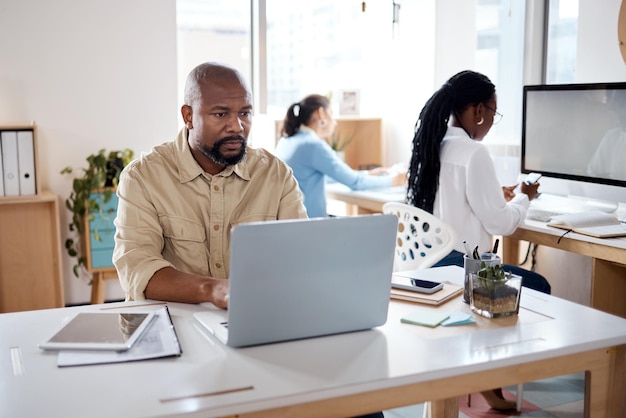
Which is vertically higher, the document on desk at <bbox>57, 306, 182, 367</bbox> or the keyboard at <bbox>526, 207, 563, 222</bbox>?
A: the keyboard at <bbox>526, 207, 563, 222</bbox>

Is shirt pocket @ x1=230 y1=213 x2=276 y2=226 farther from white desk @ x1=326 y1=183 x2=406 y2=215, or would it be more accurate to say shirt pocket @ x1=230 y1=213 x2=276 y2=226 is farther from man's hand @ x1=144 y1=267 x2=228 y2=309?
white desk @ x1=326 y1=183 x2=406 y2=215

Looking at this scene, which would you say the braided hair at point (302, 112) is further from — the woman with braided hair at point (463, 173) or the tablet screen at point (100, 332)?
the tablet screen at point (100, 332)

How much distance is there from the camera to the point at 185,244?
1927mm

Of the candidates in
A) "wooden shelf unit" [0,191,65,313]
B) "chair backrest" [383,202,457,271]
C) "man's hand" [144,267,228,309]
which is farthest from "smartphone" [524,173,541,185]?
"wooden shelf unit" [0,191,65,313]

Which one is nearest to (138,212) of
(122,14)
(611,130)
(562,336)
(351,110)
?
(562,336)

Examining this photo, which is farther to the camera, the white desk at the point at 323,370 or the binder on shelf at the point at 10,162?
the binder on shelf at the point at 10,162

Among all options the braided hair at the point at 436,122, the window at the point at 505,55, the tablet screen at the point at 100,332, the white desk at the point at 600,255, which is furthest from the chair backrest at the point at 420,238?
the window at the point at 505,55

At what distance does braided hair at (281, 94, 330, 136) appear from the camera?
3773 millimetres

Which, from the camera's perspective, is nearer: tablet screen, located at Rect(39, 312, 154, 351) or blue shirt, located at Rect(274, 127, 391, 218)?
tablet screen, located at Rect(39, 312, 154, 351)

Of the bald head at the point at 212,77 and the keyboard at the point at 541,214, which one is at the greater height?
the bald head at the point at 212,77

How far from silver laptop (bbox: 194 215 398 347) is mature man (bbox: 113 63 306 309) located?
523 millimetres

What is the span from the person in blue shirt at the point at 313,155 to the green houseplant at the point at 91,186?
2.88 feet

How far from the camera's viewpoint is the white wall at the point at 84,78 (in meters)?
3.84

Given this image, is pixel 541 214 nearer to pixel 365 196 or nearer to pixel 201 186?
pixel 365 196
